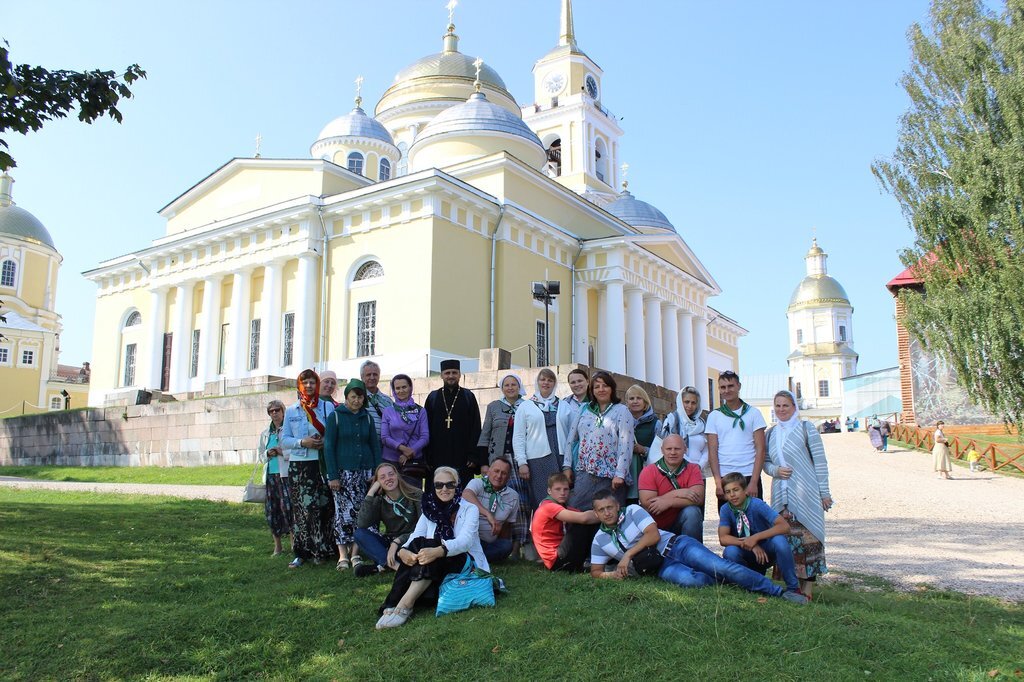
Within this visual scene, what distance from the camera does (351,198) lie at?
80.3 feet

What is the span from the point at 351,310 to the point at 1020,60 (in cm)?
1853

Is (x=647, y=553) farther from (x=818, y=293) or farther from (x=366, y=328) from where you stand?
(x=818, y=293)

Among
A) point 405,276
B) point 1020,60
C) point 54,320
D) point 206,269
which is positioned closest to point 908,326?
point 1020,60

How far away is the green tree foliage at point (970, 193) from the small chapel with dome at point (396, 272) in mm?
10807

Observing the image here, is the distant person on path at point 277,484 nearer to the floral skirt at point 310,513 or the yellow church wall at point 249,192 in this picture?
the floral skirt at point 310,513

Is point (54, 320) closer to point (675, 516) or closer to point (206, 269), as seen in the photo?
point (206, 269)

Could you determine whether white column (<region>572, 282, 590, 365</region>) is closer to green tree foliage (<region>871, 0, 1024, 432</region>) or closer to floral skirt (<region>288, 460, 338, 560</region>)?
green tree foliage (<region>871, 0, 1024, 432</region>)

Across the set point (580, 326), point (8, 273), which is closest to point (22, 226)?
point (8, 273)

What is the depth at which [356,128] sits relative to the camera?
116 ft

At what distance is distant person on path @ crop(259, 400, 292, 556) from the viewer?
8164 millimetres

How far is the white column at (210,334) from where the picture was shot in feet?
91.6

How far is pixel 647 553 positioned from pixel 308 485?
337 centimetres

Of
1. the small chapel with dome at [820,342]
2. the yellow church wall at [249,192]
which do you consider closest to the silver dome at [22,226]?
the yellow church wall at [249,192]

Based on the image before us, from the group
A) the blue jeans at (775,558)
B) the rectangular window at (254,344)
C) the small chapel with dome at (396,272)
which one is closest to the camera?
the blue jeans at (775,558)
